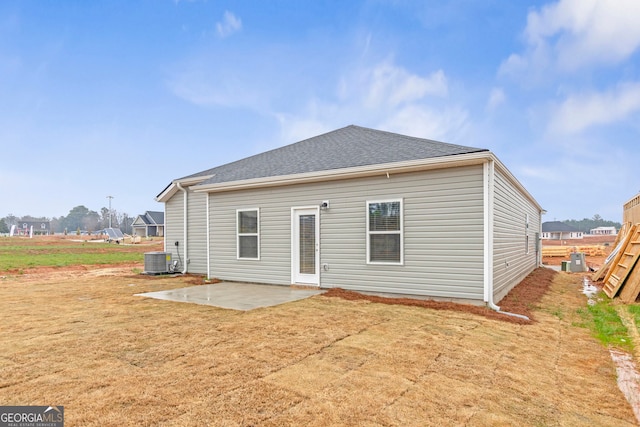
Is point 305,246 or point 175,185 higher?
point 175,185

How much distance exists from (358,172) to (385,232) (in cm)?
138

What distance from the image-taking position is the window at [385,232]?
6906mm

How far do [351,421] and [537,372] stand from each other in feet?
7.33

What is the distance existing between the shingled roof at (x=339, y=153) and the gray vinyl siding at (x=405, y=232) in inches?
15.1

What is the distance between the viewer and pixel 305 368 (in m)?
3.32

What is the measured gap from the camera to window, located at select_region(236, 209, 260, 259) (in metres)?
8.94

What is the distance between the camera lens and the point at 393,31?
42.3 ft

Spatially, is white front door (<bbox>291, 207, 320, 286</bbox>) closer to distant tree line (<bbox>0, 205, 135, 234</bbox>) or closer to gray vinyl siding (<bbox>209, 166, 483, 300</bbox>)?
gray vinyl siding (<bbox>209, 166, 483, 300</bbox>)

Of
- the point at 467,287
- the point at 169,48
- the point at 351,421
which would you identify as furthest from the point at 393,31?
the point at 351,421

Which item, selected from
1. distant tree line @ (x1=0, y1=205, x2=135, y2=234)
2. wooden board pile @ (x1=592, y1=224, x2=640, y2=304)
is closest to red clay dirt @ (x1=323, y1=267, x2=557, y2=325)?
wooden board pile @ (x1=592, y1=224, x2=640, y2=304)

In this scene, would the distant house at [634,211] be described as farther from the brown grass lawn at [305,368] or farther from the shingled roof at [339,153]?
the shingled roof at [339,153]

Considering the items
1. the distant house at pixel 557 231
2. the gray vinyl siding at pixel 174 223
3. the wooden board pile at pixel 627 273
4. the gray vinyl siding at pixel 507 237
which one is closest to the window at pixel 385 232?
the gray vinyl siding at pixel 507 237

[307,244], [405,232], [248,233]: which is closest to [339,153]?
[307,244]

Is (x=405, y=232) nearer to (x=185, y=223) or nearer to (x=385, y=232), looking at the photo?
(x=385, y=232)
